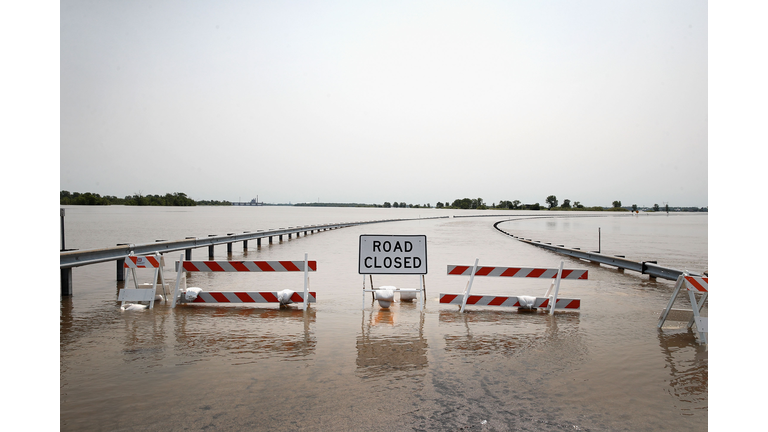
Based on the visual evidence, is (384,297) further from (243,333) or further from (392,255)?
(243,333)

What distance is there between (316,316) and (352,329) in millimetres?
1314

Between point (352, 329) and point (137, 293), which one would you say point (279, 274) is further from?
point (352, 329)

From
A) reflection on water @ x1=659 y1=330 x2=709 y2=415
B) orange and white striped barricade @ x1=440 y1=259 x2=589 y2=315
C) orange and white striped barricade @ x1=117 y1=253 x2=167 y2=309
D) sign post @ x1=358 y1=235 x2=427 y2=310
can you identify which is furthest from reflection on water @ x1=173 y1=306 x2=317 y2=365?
reflection on water @ x1=659 y1=330 x2=709 y2=415

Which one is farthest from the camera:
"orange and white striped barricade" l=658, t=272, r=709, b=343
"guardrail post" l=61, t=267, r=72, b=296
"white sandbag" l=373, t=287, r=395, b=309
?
"guardrail post" l=61, t=267, r=72, b=296

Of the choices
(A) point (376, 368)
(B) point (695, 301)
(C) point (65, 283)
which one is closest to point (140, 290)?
(C) point (65, 283)

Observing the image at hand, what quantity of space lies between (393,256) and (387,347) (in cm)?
341

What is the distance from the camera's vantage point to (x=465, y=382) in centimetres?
555

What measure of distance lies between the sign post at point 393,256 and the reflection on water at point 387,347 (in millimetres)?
1221

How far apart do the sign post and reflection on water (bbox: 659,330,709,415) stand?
4.48m

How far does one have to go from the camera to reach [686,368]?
6.12m

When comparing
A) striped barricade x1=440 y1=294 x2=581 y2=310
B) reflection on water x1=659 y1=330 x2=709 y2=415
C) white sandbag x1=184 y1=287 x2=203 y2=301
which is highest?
white sandbag x1=184 y1=287 x2=203 y2=301

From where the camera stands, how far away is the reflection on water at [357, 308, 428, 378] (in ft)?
19.9

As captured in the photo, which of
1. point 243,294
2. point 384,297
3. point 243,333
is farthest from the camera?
point 384,297

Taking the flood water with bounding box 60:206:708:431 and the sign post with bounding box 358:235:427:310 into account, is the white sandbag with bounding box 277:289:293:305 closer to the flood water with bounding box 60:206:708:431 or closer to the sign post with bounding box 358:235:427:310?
the flood water with bounding box 60:206:708:431
